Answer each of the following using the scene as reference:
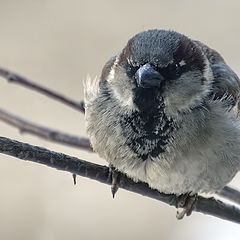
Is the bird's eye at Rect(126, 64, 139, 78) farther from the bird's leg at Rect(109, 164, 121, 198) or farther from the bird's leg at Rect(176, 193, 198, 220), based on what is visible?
the bird's leg at Rect(176, 193, 198, 220)

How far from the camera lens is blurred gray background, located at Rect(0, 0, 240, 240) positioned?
3.30 meters

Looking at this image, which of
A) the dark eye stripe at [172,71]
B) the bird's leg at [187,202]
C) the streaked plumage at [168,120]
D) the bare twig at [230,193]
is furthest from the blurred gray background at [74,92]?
the dark eye stripe at [172,71]

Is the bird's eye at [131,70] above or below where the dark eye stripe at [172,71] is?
below

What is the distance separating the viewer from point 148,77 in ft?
4.98

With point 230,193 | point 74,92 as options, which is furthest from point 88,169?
point 74,92

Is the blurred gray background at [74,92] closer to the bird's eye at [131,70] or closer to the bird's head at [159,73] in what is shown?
the bird's head at [159,73]

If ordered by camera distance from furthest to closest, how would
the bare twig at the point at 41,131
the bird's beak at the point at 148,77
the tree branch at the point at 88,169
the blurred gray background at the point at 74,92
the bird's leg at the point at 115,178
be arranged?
the blurred gray background at the point at 74,92, the bare twig at the point at 41,131, the bird's leg at the point at 115,178, the bird's beak at the point at 148,77, the tree branch at the point at 88,169

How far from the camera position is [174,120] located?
1652 millimetres

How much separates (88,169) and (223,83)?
0.51 meters

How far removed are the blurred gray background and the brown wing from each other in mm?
1378

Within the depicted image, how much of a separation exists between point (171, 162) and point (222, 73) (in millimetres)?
314

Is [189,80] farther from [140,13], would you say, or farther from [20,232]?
[140,13]

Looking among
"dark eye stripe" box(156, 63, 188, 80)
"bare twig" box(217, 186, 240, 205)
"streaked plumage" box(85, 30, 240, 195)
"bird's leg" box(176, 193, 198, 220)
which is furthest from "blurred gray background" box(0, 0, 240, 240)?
"dark eye stripe" box(156, 63, 188, 80)

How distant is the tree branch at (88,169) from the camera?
1.33 meters
